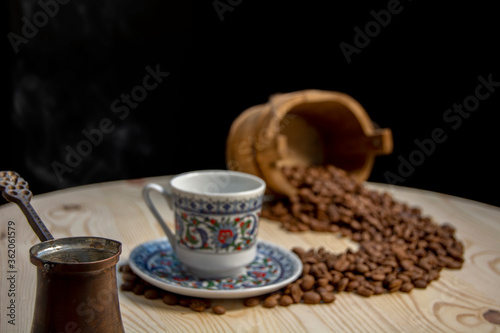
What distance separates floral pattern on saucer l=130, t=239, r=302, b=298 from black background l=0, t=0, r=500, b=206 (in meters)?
1.34

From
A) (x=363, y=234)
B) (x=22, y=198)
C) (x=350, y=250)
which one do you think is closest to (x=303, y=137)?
(x=363, y=234)

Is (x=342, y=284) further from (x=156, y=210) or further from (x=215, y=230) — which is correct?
(x=156, y=210)

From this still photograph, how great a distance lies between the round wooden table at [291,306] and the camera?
799 millimetres

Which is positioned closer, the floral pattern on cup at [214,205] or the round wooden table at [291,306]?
the round wooden table at [291,306]

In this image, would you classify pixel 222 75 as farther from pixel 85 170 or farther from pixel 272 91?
pixel 85 170

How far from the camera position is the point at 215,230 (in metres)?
0.92

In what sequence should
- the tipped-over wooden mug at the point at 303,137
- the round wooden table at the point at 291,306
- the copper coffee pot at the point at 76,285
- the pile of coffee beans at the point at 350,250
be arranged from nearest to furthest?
the copper coffee pot at the point at 76,285 → the round wooden table at the point at 291,306 → the pile of coffee beans at the point at 350,250 → the tipped-over wooden mug at the point at 303,137

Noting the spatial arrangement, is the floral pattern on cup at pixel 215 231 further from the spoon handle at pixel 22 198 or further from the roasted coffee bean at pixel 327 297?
the spoon handle at pixel 22 198

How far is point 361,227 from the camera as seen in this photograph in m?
1.31

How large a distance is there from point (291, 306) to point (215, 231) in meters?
0.18

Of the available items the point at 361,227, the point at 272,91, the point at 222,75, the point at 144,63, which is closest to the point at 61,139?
the point at 144,63

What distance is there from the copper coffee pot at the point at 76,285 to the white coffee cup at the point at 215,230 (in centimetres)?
30

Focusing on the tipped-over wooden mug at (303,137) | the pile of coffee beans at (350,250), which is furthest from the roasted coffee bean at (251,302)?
the tipped-over wooden mug at (303,137)

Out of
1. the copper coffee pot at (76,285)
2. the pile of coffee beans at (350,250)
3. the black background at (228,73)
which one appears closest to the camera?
the copper coffee pot at (76,285)
